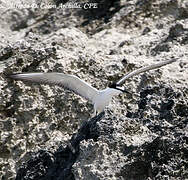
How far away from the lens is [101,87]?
1012cm

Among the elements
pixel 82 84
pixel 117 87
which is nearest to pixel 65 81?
pixel 82 84

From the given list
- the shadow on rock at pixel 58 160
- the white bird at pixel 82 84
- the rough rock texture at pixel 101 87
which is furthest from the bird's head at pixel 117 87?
the shadow on rock at pixel 58 160

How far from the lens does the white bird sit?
362 inches

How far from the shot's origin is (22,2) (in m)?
15.7

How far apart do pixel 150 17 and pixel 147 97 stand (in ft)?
19.7

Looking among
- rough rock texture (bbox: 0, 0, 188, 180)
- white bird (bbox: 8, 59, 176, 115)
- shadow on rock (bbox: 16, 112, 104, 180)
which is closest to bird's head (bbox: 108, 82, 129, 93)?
white bird (bbox: 8, 59, 176, 115)

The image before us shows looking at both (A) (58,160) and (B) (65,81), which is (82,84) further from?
(A) (58,160)

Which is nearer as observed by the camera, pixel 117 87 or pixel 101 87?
pixel 117 87

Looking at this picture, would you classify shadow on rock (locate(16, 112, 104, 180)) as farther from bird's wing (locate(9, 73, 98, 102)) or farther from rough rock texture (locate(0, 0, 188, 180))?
bird's wing (locate(9, 73, 98, 102))

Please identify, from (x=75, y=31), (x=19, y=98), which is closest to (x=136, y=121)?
(x=19, y=98)

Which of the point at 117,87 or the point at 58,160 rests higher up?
the point at 58,160

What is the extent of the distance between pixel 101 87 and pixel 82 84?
0.81m

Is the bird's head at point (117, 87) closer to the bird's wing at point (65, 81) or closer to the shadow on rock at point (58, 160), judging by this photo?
the bird's wing at point (65, 81)

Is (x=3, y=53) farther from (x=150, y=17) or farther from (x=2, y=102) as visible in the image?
(x=150, y=17)
